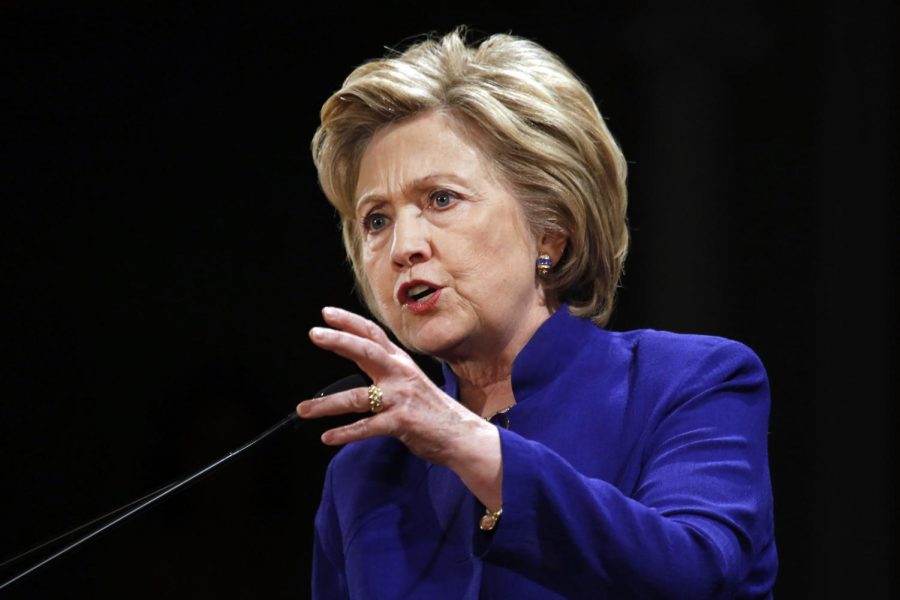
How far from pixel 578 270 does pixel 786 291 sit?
0.93 meters

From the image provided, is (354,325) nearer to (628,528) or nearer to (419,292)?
(628,528)

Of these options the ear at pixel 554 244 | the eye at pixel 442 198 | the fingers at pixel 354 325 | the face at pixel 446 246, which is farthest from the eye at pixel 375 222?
the fingers at pixel 354 325

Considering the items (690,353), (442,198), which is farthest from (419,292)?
(690,353)

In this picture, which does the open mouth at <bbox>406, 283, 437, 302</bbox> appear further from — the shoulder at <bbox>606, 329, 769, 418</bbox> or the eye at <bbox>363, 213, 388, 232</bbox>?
Result: the shoulder at <bbox>606, 329, 769, 418</bbox>

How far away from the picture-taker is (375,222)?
1.81 metres

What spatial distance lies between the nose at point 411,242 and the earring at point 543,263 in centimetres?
22

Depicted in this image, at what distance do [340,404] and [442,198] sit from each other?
0.61 m

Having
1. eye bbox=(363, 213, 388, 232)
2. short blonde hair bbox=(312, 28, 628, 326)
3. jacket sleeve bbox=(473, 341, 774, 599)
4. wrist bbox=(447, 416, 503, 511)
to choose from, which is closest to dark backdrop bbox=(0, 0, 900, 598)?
short blonde hair bbox=(312, 28, 628, 326)

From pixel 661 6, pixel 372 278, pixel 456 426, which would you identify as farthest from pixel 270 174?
pixel 456 426

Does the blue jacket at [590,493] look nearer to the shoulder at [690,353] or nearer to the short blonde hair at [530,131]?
the shoulder at [690,353]

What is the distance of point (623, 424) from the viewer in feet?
5.23

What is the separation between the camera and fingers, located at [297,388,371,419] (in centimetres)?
119

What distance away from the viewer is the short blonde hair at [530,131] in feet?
5.78

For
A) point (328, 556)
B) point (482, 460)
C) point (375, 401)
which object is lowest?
point (328, 556)
